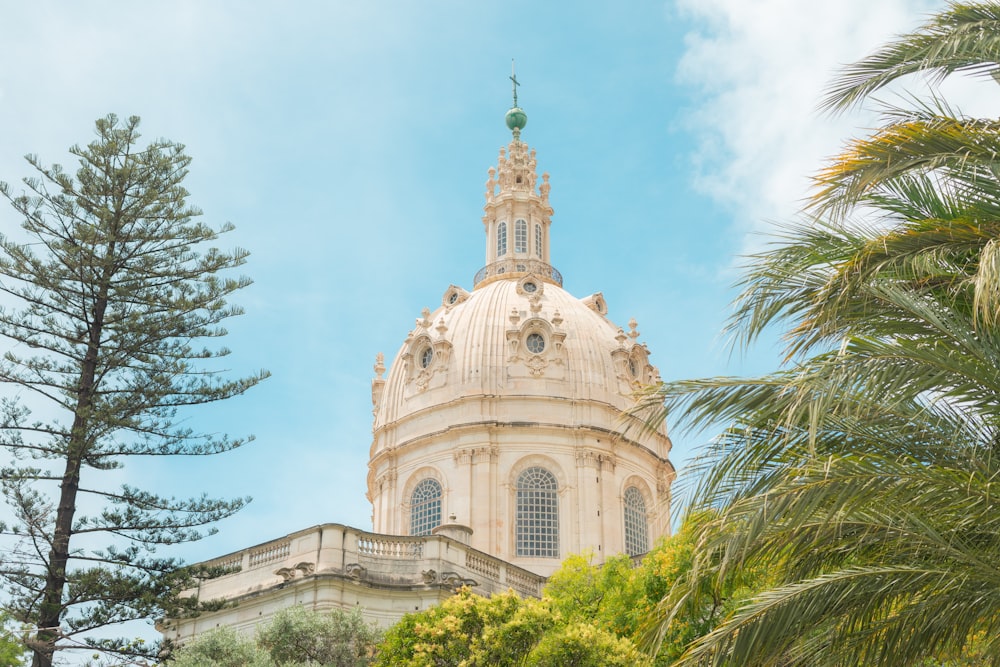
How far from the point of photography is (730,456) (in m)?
11.0

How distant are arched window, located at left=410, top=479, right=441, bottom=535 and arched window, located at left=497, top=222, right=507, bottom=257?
1102cm

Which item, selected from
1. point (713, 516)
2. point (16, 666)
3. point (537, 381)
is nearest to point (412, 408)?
point (537, 381)

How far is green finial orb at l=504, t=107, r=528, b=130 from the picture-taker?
180 ft

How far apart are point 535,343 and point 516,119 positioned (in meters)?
15.6

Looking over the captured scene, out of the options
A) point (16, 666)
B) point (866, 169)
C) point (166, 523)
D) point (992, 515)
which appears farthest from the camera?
point (166, 523)

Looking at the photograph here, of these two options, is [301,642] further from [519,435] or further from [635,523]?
[635,523]

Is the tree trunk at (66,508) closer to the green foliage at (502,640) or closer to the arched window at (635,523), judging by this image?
the green foliage at (502,640)

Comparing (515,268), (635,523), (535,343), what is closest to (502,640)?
(635,523)

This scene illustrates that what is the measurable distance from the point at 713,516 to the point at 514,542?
28.7 m

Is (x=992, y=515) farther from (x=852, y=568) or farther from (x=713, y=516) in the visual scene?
(x=713, y=516)

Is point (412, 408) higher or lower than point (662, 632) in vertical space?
higher

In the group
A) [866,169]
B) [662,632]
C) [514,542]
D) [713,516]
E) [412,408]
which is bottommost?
[662,632]

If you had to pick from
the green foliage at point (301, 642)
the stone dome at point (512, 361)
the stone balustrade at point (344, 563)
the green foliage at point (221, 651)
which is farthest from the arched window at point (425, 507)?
the green foliage at point (221, 651)

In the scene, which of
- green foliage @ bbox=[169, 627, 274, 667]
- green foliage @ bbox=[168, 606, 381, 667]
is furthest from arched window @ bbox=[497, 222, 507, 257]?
green foliage @ bbox=[169, 627, 274, 667]
